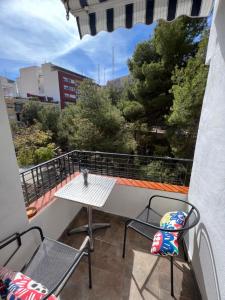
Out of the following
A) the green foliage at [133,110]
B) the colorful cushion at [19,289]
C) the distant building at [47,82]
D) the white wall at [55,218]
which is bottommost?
the white wall at [55,218]

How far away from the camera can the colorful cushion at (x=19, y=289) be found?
3.21 feet

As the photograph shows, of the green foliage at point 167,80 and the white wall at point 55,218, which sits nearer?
the white wall at point 55,218

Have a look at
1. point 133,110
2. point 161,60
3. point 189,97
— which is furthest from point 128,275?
point 161,60

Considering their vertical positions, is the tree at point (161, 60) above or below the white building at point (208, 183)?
above

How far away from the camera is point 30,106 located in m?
15.1

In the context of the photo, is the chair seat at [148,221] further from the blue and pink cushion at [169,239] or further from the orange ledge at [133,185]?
the orange ledge at [133,185]

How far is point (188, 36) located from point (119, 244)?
293 inches

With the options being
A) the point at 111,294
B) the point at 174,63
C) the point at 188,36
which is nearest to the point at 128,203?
the point at 111,294

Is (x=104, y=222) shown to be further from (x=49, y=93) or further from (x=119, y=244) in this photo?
(x=49, y=93)

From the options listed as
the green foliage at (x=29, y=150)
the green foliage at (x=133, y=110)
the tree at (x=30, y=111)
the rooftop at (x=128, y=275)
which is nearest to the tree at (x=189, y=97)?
the green foliage at (x=133, y=110)

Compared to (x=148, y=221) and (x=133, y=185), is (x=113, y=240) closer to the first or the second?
(x=148, y=221)

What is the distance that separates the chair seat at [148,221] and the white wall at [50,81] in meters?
29.2

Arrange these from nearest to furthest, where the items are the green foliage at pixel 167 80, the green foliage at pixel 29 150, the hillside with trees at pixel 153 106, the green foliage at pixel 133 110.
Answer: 1. the green foliage at pixel 167 80
2. the hillside with trees at pixel 153 106
3. the green foliage at pixel 133 110
4. the green foliage at pixel 29 150

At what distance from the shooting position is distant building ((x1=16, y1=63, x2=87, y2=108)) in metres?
26.5
